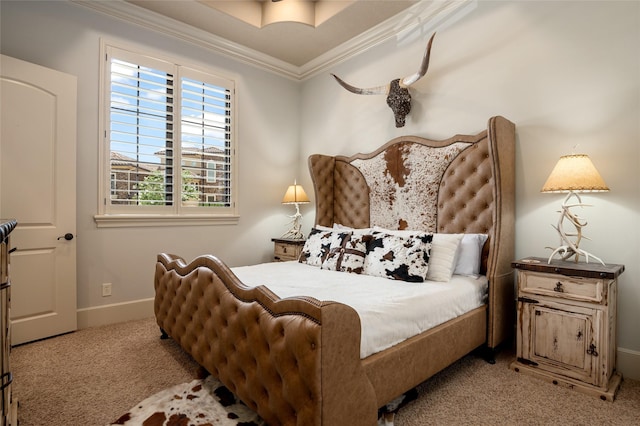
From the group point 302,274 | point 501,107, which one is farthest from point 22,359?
point 501,107

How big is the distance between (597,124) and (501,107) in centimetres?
66

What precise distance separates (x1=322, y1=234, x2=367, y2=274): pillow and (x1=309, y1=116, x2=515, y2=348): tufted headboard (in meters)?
0.69

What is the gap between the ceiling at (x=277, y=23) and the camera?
10.5 ft

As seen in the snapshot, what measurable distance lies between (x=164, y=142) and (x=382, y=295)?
2804 mm

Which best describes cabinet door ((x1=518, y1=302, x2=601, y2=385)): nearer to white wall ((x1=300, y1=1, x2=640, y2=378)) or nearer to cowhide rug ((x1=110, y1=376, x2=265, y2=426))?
white wall ((x1=300, y1=1, x2=640, y2=378))

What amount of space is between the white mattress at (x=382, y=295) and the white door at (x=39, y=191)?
5.08 ft

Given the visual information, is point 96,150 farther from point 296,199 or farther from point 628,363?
point 628,363

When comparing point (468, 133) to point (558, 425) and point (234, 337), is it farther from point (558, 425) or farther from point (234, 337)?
point (234, 337)

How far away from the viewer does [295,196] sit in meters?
4.16

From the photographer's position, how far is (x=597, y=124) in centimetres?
232

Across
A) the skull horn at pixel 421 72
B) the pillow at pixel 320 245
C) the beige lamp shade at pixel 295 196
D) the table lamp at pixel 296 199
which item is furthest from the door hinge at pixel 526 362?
the beige lamp shade at pixel 295 196

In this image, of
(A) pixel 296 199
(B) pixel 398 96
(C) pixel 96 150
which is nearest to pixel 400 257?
(B) pixel 398 96

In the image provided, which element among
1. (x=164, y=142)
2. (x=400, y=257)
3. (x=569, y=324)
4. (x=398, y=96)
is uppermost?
(x=398, y=96)

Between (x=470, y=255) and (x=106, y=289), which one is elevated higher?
(x=470, y=255)
